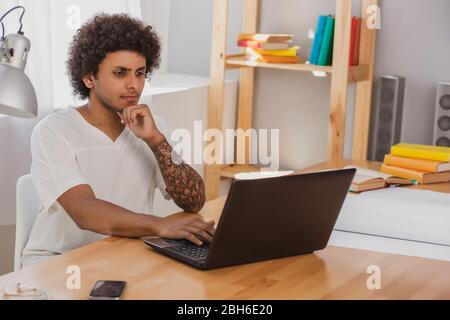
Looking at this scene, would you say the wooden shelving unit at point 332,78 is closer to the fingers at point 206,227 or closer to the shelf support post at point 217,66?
the shelf support post at point 217,66

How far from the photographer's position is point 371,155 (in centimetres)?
398

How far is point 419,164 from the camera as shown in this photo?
2.73 metres

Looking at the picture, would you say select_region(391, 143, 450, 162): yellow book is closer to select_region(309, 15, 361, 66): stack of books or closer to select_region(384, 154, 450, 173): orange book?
select_region(384, 154, 450, 173): orange book

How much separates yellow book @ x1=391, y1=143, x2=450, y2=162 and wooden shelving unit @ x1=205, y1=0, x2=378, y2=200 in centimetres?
84

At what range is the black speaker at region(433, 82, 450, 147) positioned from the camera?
370 centimetres

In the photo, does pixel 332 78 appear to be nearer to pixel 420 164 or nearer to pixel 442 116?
pixel 442 116

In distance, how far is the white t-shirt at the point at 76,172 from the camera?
2166mm

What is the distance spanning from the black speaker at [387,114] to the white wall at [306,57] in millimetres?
77

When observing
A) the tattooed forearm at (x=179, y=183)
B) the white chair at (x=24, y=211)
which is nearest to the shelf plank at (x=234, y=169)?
the tattooed forearm at (x=179, y=183)

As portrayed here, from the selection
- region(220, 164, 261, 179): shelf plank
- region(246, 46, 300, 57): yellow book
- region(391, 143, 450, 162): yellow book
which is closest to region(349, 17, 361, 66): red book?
region(246, 46, 300, 57): yellow book
